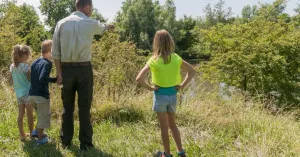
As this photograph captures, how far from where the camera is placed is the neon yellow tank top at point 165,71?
350 cm

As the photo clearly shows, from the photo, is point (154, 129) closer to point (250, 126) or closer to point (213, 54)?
point (250, 126)

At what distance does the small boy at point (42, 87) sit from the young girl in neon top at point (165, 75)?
1.26m

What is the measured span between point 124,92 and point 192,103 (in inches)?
55.3

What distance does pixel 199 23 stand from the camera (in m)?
47.3

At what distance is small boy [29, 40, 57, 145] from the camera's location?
3943mm

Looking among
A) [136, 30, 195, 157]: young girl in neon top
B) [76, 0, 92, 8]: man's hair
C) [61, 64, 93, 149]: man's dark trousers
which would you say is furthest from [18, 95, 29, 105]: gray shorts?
[136, 30, 195, 157]: young girl in neon top

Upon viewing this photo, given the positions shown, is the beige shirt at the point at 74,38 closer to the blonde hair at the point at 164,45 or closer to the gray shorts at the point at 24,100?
the blonde hair at the point at 164,45

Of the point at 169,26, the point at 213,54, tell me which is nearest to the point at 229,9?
the point at 169,26

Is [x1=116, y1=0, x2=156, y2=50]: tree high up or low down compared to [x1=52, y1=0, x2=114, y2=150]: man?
up

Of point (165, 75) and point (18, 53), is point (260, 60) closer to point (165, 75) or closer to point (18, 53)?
point (165, 75)

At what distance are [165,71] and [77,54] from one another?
110 centimetres

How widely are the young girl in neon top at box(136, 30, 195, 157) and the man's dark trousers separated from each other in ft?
2.37

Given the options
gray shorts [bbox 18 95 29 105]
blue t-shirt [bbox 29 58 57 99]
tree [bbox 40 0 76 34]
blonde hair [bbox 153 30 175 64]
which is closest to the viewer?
blonde hair [bbox 153 30 175 64]

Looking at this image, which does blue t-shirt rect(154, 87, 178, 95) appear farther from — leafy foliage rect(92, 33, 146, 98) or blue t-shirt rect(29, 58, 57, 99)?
leafy foliage rect(92, 33, 146, 98)
